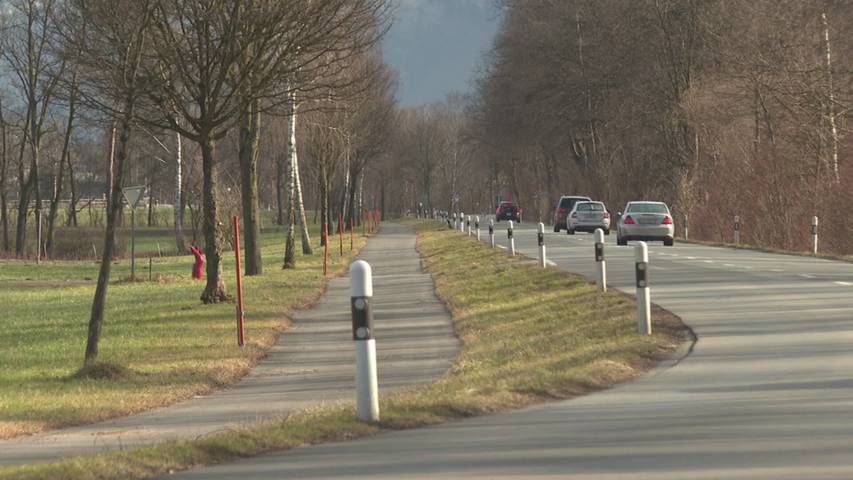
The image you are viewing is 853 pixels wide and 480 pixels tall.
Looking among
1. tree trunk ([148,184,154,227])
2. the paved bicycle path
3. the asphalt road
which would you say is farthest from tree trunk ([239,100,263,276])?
tree trunk ([148,184,154,227])

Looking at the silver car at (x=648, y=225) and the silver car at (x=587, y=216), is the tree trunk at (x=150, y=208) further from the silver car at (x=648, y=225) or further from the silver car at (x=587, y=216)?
the silver car at (x=648, y=225)

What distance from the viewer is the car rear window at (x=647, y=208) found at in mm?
41312

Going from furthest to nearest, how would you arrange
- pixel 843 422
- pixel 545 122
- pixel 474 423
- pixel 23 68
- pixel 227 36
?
pixel 545 122 < pixel 23 68 < pixel 227 36 < pixel 474 423 < pixel 843 422

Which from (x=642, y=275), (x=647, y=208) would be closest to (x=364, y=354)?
(x=642, y=275)

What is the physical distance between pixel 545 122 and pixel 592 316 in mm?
53461

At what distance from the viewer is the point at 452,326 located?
21.1 m

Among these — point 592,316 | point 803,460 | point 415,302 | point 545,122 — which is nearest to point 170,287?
point 415,302

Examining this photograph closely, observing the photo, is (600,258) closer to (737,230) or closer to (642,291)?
(642,291)

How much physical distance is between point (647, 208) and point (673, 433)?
34.1m

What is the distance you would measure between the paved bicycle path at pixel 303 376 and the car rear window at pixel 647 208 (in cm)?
1439

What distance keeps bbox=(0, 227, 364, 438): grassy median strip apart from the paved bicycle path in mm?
408

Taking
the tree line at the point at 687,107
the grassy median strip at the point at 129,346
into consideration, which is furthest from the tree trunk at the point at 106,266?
the tree line at the point at 687,107

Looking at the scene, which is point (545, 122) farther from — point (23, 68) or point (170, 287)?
point (170, 287)

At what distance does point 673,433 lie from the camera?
7.96m
